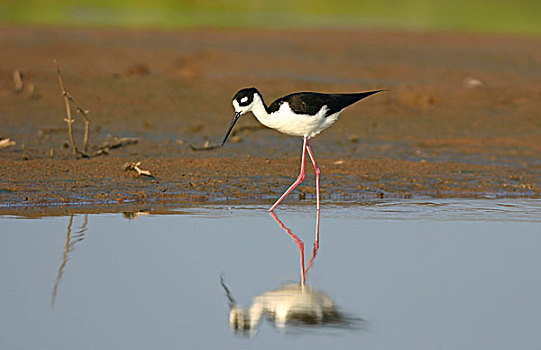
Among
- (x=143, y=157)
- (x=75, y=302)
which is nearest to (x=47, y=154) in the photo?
(x=143, y=157)

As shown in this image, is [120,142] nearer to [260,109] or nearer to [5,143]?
[5,143]

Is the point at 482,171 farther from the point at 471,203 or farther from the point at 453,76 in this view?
the point at 453,76

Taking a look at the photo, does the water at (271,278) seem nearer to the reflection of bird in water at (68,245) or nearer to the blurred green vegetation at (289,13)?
the reflection of bird in water at (68,245)

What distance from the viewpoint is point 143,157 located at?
31.2ft

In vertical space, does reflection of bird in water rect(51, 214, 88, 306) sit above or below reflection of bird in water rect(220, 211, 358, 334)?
above

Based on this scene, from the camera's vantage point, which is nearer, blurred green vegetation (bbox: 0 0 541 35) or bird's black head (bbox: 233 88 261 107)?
bird's black head (bbox: 233 88 261 107)

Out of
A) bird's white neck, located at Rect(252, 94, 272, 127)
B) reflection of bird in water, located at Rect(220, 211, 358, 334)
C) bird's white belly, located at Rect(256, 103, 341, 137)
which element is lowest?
reflection of bird in water, located at Rect(220, 211, 358, 334)

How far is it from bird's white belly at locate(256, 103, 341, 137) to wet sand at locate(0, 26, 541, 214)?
622 millimetres

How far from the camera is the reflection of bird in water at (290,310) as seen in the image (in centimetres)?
445

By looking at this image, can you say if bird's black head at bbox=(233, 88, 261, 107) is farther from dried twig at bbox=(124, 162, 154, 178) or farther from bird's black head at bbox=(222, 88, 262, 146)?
dried twig at bbox=(124, 162, 154, 178)

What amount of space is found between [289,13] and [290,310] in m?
27.4

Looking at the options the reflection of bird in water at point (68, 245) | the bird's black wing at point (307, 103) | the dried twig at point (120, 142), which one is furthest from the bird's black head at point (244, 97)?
the dried twig at point (120, 142)

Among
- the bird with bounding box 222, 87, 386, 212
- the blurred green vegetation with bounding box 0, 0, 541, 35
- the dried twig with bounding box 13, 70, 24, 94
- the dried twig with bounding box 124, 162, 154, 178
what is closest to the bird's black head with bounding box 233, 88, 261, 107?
the bird with bounding box 222, 87, 386, 212

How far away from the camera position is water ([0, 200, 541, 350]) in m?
4.27
